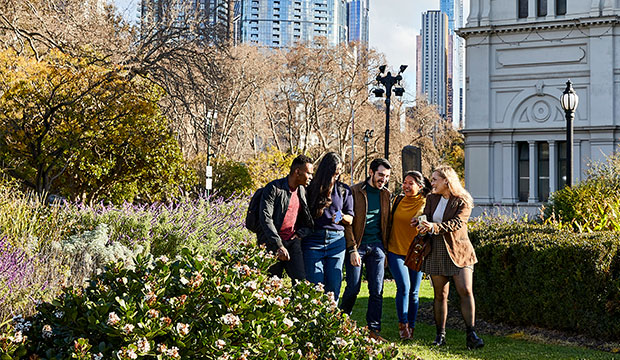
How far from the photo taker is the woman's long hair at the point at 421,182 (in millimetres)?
8281

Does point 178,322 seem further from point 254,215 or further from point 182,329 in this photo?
point 254,215

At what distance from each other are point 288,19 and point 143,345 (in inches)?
5926

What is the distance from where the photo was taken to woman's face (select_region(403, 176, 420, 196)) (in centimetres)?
827

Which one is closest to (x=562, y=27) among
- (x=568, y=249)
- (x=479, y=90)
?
(x=479, y=90)

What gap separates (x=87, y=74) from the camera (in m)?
17.6

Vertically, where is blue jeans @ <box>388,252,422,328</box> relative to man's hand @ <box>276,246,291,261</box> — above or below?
below

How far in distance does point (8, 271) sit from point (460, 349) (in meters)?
4.70

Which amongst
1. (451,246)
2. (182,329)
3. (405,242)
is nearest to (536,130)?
(405,242)

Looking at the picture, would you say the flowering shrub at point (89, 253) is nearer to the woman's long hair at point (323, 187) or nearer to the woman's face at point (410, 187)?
the woman's long hair at point (323, 187)

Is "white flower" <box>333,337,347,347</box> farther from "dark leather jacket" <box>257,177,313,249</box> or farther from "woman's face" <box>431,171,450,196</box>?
"woman's face" <box>431,171,450,196</box>

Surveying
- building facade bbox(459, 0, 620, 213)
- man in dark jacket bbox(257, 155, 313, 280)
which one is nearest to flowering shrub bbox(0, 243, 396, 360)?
man in dark jacket bbox(257, 155, 313, 280)

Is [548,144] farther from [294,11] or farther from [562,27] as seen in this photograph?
[294,11]

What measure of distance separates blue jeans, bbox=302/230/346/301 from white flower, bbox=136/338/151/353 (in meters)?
3.91

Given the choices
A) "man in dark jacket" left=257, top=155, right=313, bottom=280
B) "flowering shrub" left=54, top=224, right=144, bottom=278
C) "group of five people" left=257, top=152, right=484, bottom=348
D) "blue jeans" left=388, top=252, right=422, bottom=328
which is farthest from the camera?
"blue jeans" left=388, top=252, right=422, bottom=328
